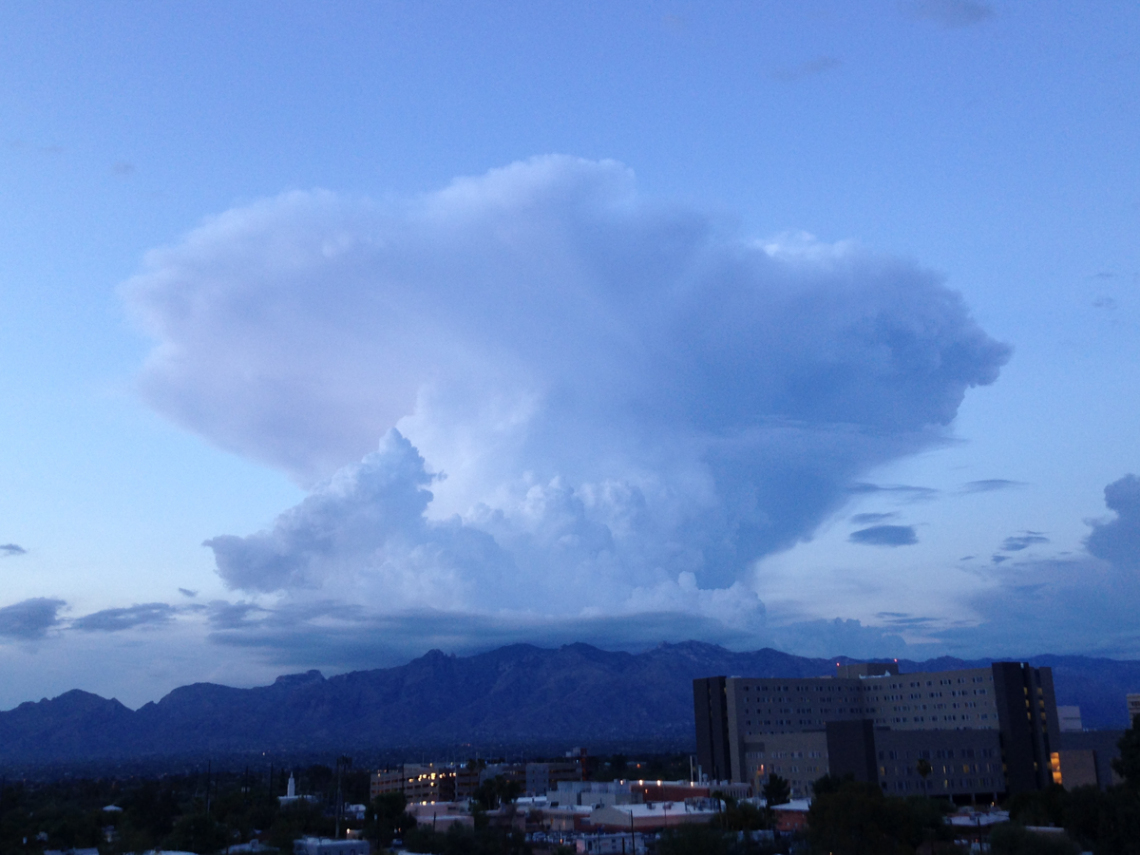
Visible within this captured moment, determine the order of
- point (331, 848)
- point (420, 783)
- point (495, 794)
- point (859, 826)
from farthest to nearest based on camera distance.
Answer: point (420, 783) → point (495, 794) → point (331, 848) → point (859, 826)

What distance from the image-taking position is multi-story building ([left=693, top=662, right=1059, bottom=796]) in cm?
14712

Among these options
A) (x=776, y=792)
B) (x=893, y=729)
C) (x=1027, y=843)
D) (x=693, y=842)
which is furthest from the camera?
(x=893, y=729)

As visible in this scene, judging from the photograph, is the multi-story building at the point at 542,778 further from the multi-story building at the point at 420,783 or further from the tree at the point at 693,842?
the tree at the point at 693,842

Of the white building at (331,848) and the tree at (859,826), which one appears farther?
the white building at (331,848)

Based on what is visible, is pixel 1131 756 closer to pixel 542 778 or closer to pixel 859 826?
pixel 859 826

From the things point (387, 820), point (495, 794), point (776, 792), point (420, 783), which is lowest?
point (420, 783)

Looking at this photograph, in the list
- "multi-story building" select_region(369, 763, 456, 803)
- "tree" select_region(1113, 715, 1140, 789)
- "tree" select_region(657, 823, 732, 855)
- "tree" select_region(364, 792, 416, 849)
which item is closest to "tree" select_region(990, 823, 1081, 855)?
"tree" select_region(1113, 715, 1140, 789)

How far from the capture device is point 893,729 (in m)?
168

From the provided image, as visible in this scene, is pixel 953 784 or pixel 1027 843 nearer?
pixel 1027 843

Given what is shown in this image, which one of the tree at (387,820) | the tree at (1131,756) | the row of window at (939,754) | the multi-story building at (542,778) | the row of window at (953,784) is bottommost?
the multi-story building at (542,778)

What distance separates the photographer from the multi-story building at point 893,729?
14712 cm

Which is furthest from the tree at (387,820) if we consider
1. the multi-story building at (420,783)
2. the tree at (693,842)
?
the multi-story building at (420,783)

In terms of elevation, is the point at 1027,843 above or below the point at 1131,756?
below

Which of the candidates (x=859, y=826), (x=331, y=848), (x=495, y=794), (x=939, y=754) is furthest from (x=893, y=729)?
(x=331, y=848)
